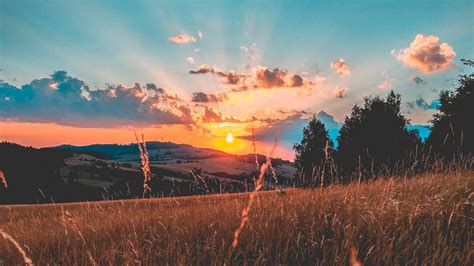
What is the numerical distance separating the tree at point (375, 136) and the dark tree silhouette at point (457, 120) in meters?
7.29

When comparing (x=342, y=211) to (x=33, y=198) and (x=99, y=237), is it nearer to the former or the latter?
(x=99, y=237)

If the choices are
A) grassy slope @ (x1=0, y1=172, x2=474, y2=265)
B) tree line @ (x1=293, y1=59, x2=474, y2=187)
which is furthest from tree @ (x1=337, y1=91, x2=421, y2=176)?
grassy slope @ (x1=0, y1=172, x2=474, y2=265)

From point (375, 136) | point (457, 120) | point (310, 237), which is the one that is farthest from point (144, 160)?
point (375, 136)

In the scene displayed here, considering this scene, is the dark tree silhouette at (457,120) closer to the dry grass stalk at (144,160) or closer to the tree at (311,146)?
the tree at (311,146)

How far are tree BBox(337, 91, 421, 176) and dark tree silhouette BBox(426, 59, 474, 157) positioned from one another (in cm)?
729

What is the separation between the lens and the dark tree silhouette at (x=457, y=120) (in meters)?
28.2

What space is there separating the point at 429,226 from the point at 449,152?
25715mm

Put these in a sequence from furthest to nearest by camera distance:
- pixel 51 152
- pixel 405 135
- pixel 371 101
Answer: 1. pixel 51 152
2. pixel 371 101
3. pixel 405 135

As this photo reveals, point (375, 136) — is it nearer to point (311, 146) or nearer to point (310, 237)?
point (311, 146)

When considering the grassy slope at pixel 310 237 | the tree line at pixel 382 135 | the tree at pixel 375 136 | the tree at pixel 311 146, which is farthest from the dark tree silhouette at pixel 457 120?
the grassy slope at pixel 310 237

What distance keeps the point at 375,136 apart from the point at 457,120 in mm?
14361

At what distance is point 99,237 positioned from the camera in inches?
256

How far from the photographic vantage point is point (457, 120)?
30703 millimetres

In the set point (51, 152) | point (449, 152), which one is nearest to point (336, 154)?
point (449, 152)
